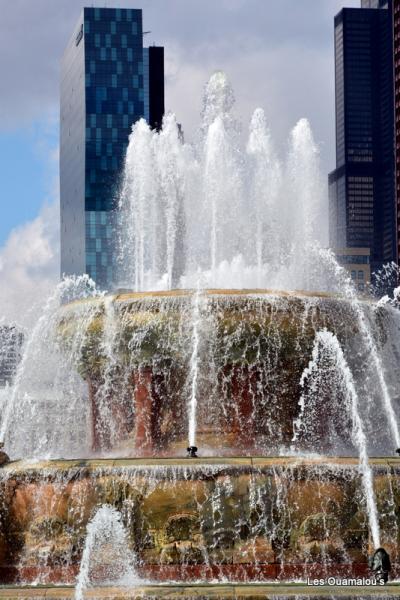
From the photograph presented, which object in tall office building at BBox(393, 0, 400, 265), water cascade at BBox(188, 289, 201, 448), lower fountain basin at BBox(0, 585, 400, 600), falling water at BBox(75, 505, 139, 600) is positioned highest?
tall office building at BBox(393, 0, 400, 265)

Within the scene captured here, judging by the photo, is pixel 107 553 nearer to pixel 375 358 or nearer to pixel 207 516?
pixel 207 516

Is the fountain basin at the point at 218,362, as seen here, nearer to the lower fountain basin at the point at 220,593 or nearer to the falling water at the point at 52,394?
the falling water at the point at 52,394

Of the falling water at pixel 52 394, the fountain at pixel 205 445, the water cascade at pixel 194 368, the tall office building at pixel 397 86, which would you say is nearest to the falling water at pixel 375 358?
the fountain at pixel 205 445

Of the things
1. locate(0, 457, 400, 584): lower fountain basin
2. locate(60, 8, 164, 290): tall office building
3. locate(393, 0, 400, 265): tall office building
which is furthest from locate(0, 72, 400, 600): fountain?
locate(60, 8, 164, 290): tall office building

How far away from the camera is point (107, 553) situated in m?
A: 18.0

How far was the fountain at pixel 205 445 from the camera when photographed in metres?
17.9

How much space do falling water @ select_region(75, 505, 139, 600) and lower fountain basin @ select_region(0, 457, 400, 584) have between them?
14cm

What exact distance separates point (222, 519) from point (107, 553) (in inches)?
70.2

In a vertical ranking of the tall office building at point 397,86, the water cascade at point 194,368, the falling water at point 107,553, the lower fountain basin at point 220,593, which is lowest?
the lower fountain basin at point 220,593

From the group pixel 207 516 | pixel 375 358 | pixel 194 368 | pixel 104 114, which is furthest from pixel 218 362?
pixel 104 114

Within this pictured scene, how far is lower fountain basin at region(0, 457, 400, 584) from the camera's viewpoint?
1792 centimetres

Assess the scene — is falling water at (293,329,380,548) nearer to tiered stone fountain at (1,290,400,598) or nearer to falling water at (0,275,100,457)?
tiered stone fountain at (1,290,400,598)

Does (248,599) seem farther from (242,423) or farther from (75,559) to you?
(242,423)

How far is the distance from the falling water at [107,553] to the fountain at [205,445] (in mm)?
21
